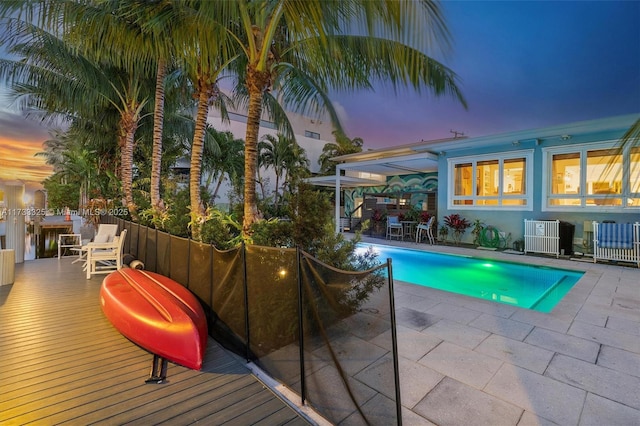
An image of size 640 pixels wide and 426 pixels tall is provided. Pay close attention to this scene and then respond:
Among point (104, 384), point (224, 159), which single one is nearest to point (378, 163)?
point (224, 159)

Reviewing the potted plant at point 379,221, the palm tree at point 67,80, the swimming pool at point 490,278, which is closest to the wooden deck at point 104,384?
the swimming pool at point 490,278

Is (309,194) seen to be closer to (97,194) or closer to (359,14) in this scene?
(359,14)

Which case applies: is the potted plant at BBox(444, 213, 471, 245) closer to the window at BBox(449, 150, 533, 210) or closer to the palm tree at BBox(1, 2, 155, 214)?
the window at BBox(449, 150, 533, 210)

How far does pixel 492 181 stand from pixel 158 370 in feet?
40.7

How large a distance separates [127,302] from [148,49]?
520 centimetres

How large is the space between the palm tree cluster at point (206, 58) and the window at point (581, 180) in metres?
7.80

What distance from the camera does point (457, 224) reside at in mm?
11797

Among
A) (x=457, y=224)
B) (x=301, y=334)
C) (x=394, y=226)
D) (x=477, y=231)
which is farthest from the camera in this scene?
(x=394, y=226)

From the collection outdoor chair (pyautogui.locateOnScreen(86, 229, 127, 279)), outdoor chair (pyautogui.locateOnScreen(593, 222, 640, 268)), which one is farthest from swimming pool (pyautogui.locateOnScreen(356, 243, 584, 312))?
outdoor chair (pyautogui.locateOnScreen(86, 229, 127, 279))

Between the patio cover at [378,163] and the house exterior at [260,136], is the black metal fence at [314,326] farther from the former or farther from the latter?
the house exterior at [260,136]

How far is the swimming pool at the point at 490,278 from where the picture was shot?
614 centimetres

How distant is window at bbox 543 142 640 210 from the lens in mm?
9055

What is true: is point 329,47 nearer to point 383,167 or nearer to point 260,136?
point 383,167

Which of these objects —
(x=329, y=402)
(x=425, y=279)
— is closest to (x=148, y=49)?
(x=329, y=402)
